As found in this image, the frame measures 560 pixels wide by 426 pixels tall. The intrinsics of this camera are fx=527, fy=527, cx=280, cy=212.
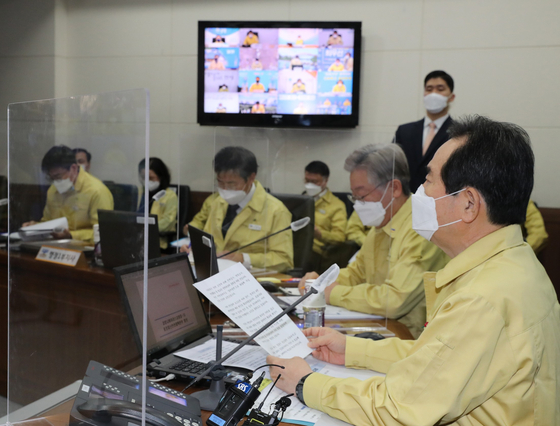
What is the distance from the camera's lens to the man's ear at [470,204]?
114 cm

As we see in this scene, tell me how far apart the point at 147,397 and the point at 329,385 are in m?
0.39

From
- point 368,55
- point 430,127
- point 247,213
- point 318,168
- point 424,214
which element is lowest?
point 247,213

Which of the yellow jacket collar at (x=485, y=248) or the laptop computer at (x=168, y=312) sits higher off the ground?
the yellow jacket collar at (x=485, y=248)

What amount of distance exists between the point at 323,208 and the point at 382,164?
60cm

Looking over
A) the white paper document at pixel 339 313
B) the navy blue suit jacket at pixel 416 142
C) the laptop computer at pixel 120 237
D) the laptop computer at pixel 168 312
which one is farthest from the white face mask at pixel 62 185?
the navy blue suit jacket at pixel 416 142

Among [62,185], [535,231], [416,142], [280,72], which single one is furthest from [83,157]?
[280,72]

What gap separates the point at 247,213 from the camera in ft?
8.30

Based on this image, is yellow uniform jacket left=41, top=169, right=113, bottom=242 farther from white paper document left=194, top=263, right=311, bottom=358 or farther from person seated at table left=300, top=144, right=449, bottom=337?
person seated at table left=300, top=144, right=449, bottom=337

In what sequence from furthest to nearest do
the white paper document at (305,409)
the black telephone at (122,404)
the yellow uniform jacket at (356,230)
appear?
the yellow uniform jacket at (356,230)
the white paper document at (305,409)
the black telephone at (122,404)

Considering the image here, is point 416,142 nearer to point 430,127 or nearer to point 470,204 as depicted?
point 430,127

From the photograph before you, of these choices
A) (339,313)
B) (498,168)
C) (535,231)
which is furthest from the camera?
(535,231)

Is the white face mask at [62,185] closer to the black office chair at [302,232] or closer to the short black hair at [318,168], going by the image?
the black office chair at [302,232]

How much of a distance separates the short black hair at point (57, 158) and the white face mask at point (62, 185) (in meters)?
0.05

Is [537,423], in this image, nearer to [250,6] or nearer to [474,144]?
[474,144]
